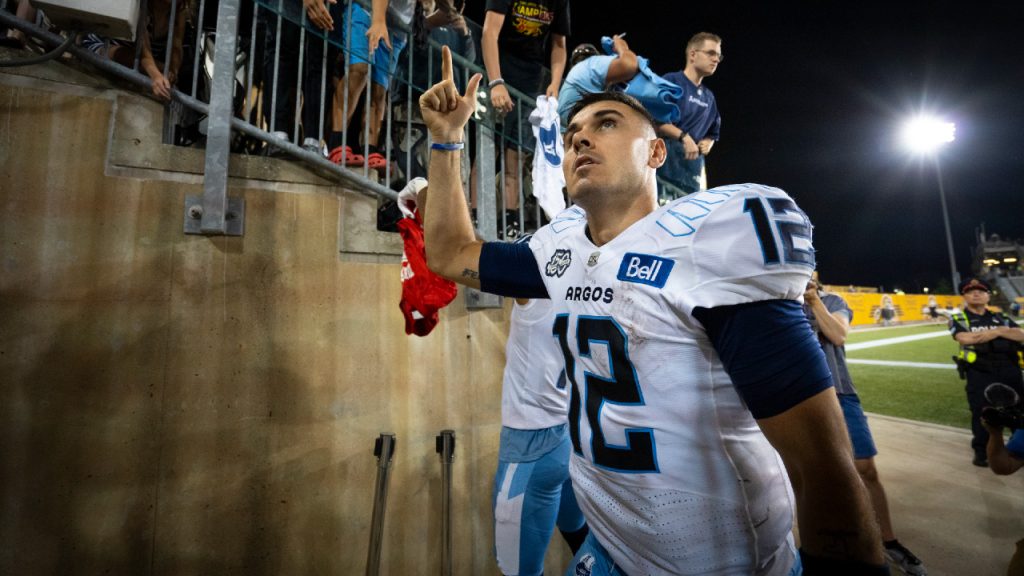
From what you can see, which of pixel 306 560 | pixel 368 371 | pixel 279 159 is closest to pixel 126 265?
pixel 279 159

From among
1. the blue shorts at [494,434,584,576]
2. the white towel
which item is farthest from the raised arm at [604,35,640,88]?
the blue shorts at [494,434,584,576]

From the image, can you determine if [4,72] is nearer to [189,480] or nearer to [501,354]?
[189,480]

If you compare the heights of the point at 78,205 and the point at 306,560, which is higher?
the point at 78,205

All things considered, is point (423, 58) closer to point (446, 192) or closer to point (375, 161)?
point (375, 161)

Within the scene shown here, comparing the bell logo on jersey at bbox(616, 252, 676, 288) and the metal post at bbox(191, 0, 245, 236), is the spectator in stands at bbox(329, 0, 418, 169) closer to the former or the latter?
Result: the metal post at bbox(191, 0, 245, 236)

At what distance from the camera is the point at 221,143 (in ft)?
8.75

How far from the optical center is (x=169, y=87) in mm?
2619

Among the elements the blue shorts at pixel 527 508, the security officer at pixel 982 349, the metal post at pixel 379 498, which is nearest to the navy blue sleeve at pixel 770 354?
the blue shorts at pixel 527 508

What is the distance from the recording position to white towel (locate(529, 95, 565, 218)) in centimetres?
387

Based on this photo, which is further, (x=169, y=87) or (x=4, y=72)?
(x=169, y=87)

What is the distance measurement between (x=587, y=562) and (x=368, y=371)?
6.65ft

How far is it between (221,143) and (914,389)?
15.0 m

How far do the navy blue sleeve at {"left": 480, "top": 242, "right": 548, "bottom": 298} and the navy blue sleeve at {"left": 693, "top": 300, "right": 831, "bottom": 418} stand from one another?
896mm

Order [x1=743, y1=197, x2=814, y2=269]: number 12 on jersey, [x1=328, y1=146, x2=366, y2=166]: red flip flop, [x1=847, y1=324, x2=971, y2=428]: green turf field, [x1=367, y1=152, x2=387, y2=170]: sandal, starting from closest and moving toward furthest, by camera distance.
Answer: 1. [x1=743, y1=197, x2=814, y2=269]: number 12 on jersey
2. [x1=328, y1=146, x2=366, y2=166]: red flip flop
3. [x1=367, y1=152, x2=387, y2=170]: sandal
4. [x1=847, y1=324, x2=971, y2=428]: green turf field
